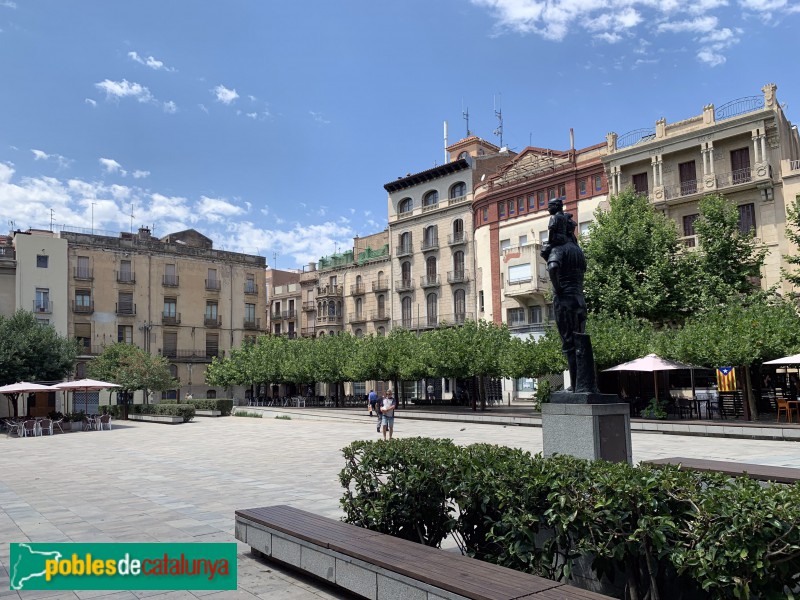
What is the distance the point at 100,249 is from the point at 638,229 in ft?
138

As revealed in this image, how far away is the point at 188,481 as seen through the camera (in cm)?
1255

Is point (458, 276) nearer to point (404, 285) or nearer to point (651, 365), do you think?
point (404, 285)

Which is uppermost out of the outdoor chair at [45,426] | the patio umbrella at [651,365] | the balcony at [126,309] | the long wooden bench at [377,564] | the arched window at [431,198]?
the arched window at [431,198]

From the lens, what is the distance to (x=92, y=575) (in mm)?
6418

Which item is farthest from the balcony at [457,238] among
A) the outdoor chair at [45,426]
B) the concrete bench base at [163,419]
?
the outdoor chair at [45,426]

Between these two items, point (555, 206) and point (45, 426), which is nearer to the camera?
point (555, 206)

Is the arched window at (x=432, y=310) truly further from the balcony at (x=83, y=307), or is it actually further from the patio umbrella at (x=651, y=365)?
the patio umbrella at (x=651, y=365)

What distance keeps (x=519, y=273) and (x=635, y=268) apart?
12603mm

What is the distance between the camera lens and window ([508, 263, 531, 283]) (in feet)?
140

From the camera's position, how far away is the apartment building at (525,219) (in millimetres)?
41844

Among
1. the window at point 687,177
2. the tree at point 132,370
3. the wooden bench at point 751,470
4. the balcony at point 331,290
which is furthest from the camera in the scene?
the balcony at point 331,290

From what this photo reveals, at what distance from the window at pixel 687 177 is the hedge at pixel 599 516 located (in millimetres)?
34570

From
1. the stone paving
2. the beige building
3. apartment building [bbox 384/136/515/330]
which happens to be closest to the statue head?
the stone paving

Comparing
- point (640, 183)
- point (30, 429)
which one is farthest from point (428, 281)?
point (30, 429)
